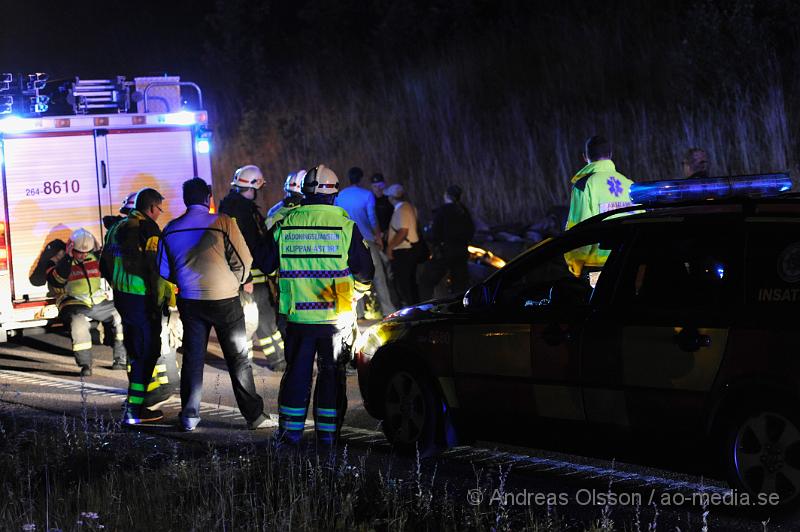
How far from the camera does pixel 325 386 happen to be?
8.19 metres

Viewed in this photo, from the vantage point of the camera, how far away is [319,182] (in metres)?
8.15

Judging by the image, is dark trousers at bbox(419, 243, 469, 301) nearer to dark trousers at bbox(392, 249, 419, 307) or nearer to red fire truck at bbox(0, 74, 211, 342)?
dark trousers at bbox(392, 249, 419, 307)

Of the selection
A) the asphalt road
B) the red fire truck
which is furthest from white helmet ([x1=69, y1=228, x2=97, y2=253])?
the asphalt road

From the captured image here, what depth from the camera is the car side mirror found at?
24.2 ft

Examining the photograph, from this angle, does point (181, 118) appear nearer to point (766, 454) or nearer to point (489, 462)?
point (489, 462)

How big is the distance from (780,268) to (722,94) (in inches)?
511

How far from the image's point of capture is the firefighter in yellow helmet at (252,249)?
11.2 metres

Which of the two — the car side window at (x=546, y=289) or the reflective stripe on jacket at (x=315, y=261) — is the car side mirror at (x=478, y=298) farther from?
the reflective stripe on jacket at (x=315, y=261)

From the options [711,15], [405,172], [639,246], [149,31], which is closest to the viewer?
[639,246]

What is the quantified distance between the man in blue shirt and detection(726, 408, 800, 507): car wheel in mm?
7827

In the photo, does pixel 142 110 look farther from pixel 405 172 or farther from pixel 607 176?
pixel 405 172

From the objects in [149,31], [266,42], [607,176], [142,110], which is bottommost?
[607,176]

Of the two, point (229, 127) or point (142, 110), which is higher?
point (229, 127)

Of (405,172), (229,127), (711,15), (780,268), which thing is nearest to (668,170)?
(711,15)
